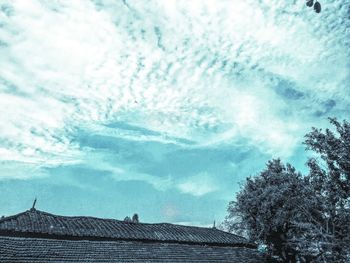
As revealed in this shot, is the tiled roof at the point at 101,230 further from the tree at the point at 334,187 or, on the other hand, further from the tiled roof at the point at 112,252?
the tree at the point at 334,187

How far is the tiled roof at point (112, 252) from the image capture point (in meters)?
16.7

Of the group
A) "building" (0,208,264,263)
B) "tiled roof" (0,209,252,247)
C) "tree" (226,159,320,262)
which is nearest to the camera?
"building" (0,208,264,263)

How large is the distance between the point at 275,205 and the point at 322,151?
22.7 ft

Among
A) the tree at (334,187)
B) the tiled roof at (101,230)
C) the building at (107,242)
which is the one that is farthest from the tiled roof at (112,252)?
the tree at (334,187)

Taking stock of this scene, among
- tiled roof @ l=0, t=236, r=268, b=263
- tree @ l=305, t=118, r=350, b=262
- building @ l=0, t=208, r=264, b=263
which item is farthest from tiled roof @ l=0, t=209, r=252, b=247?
tree @ l=305, t=118, r=350, b=262

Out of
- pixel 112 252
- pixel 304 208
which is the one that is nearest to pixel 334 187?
pixel 304 208

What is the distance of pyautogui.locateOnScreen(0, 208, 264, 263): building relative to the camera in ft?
57.5

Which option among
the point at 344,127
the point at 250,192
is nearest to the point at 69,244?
the point at 250,192

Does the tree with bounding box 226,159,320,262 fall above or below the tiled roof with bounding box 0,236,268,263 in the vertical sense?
above

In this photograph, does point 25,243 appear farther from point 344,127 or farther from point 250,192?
point 344,127

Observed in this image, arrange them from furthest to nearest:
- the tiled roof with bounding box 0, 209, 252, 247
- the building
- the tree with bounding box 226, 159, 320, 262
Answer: the tree with bounding box 226, 159, 320, 262 → the tiled roof with bounding box 0, 209, 252, 247 → the building

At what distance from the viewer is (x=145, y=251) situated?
20.6m

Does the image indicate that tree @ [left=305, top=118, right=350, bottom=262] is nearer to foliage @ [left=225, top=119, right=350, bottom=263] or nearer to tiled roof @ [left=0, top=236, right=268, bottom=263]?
foliage @ [left=225, top=119, right=350, bottom=263]

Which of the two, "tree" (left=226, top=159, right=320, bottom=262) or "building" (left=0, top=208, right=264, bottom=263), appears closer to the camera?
"building" (left=0, top=208, right=264, bottom=263)
